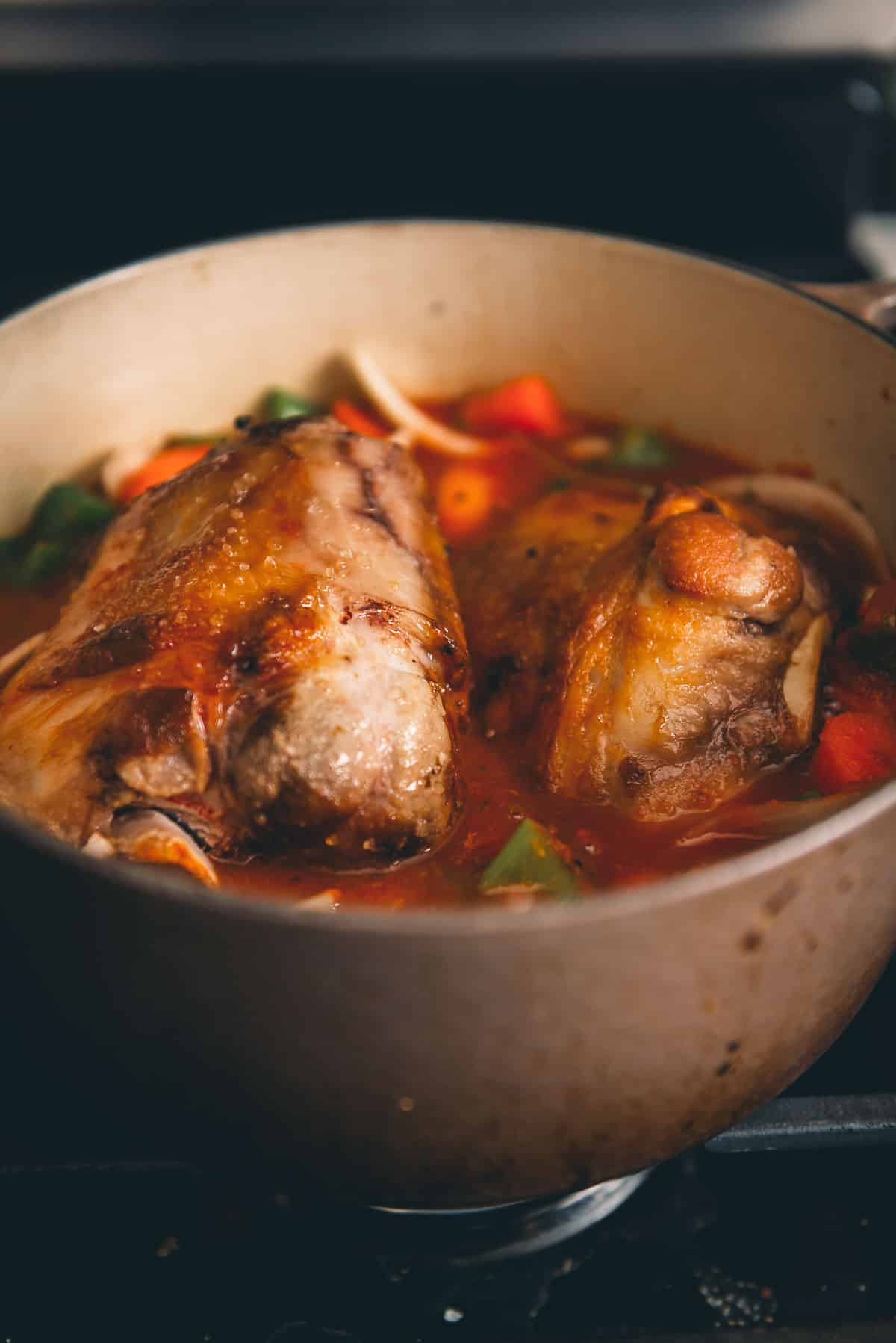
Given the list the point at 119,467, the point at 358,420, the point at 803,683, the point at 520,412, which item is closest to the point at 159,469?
the point at 119,467

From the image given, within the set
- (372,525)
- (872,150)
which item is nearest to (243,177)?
(872,150)

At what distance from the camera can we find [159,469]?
7.52ft

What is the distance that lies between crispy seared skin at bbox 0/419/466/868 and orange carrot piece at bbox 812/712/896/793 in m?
0.48

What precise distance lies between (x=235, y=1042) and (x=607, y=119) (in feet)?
9.82

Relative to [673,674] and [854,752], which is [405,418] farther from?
[854,752]

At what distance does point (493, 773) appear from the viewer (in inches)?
67.4

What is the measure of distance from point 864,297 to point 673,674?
0.83 meters

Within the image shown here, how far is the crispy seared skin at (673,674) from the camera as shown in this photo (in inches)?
64.2

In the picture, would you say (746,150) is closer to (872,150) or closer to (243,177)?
(872,150)

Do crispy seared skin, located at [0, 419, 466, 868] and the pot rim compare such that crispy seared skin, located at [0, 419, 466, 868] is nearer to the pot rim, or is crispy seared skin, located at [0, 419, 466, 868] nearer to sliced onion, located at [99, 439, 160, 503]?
the pot rim

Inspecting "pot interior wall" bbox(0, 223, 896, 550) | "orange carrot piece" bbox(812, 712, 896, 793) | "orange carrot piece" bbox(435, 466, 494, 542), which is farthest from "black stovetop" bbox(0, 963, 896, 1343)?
"orange carrot piece" bbox(435, 466, 494, 542)

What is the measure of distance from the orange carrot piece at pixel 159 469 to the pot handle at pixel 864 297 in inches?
42.0

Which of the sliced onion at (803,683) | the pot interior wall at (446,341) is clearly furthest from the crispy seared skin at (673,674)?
the pot interior wall at (446,341)

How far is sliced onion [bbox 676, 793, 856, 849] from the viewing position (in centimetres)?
157
